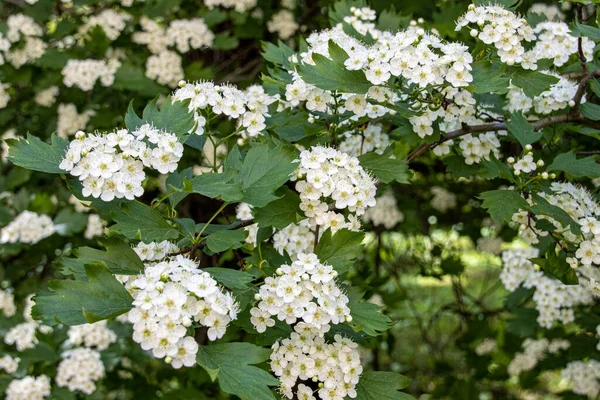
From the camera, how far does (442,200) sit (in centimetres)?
397

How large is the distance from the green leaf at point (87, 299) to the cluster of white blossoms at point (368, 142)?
1.06 meters

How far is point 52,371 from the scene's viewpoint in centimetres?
296

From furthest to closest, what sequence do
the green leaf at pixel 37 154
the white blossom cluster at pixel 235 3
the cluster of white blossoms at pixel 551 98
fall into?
the white blossom cluster at pixel 235 3
the cluster of white blossoms at pixel 551 98
the green leaf at pixel 37 154

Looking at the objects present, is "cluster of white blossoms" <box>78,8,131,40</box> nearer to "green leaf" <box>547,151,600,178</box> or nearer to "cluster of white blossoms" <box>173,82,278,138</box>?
"cluster of white blossoms" <box>173,82,278,138</box>

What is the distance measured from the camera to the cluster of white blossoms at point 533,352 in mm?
3703

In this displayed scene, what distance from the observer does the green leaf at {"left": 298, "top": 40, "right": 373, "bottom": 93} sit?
177 cm

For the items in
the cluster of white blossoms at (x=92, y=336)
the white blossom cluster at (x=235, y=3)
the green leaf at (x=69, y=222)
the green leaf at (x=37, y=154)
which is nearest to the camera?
the green leaf at (x=37, y=154)

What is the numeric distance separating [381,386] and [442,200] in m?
2.44

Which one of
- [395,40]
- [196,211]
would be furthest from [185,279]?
[196,211]

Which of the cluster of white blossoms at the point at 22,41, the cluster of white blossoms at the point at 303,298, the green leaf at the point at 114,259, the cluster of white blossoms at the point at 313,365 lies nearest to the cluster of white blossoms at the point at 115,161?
the green leaf at the point at 114,259

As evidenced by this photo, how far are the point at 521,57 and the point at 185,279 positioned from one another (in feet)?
3.70

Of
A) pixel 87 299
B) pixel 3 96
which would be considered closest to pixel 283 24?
pixel 3 96

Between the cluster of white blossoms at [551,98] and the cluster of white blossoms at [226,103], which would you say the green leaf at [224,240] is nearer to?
the cluster of white blossoms at [226,103]

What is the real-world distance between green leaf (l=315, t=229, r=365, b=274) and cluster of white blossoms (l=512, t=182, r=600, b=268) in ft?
1.91
